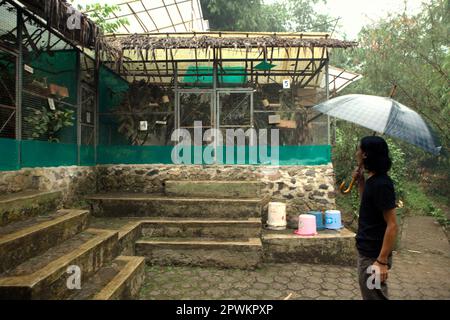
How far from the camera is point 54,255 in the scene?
10.5ft

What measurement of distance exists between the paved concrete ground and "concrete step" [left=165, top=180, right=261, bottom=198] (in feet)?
5.12

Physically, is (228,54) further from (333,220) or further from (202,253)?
(202,253)

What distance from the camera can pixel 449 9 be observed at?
9.79 meters

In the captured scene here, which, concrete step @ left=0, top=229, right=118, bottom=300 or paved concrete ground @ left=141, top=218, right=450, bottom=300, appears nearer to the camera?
concrete step @ left=0, top=229, right=118, bottom=300

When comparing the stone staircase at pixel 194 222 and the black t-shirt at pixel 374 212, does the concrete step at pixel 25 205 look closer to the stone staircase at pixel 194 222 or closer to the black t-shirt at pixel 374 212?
the stone staircase at pixel 194 222

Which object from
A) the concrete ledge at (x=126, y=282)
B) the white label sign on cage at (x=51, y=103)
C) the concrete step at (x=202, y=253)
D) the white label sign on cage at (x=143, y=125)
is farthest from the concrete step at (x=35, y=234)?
the white label sign on cage at (x=143, y=125)

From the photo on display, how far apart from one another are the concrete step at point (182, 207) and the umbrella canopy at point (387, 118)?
3.01m

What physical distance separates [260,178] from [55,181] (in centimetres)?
380

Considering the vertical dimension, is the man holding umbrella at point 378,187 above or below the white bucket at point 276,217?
above

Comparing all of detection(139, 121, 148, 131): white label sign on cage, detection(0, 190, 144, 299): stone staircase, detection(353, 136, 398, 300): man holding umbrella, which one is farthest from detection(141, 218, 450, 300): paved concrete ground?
detection(139, 121, 148, 131): white label sign on cage

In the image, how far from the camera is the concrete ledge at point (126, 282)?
296 centimetres

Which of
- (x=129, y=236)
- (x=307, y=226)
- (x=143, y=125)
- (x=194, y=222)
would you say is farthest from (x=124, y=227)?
(x=307, y=226)

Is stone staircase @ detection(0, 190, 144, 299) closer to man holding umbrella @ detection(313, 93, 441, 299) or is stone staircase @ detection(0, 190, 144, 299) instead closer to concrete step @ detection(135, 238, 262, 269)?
concrete step @ detection(135, 238, 262, 269)

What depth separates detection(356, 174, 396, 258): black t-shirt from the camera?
2.27 m
